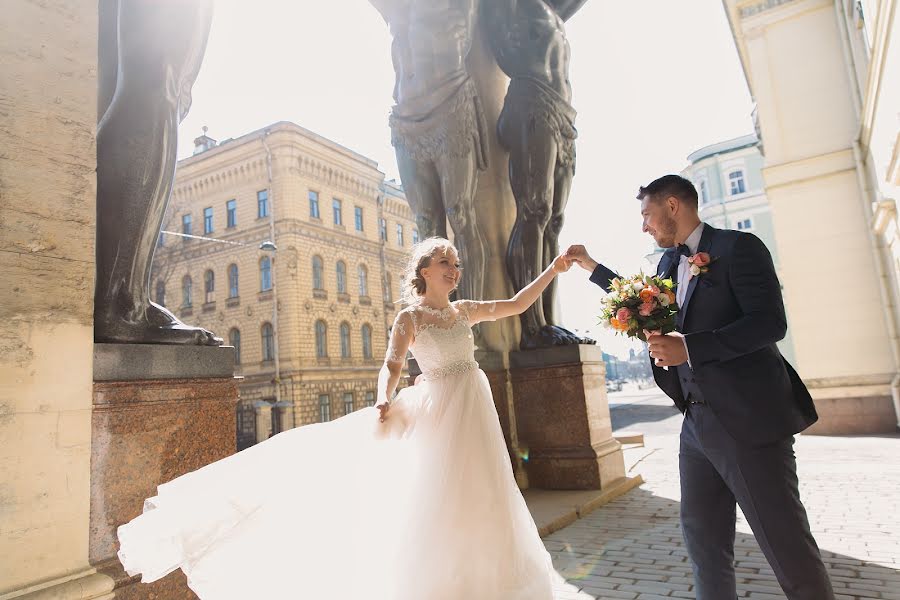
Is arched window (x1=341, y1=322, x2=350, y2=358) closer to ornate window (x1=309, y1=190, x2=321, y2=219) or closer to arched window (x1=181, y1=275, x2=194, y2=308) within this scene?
ornate window (x1=309, y1=190, x2=321, y2=219)

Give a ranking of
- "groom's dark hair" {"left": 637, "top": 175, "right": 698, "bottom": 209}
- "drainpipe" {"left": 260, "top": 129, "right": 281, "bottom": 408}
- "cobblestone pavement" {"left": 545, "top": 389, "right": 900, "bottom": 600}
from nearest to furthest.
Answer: "groom's dark hair" {"left": 637, "top": 175, "right": 698, "bottom": 209} < "cobblestone pavement" {"left": 545, "top": 389, "right": 900, "bottom": 600} < "drainpipe" {"left": 260, "top": 129, "right": 281, "bottom": 408}

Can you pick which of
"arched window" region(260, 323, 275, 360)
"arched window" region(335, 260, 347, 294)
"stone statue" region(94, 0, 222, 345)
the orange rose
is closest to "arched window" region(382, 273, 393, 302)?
"arched window" region(335, 260, 347, 294)

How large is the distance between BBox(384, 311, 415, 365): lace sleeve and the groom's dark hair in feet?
4.96

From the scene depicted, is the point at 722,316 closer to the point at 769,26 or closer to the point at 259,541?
the point at 259,541

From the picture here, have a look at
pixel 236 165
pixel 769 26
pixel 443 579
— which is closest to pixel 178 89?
pixel 443 579

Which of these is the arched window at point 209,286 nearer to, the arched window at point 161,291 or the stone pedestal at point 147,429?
the arched window at point 161,291

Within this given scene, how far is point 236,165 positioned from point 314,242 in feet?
22.4

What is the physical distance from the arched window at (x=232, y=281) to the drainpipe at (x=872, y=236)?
32.5 m

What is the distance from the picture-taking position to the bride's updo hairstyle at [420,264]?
3.52 m

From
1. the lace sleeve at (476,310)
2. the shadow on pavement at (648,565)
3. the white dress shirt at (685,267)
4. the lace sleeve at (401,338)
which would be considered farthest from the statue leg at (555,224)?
the white dress shirt at (685,267)

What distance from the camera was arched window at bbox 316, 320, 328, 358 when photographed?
3569 centimetres

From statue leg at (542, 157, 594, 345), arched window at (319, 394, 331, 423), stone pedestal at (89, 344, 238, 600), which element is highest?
statue leg at (542, 157, 594, 345)

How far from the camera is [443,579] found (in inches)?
105

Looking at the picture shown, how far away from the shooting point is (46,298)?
7.88ft
